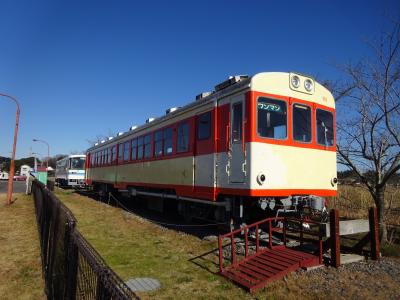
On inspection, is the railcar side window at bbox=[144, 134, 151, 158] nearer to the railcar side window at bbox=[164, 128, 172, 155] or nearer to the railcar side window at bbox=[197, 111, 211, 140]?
the railcar side window at bbox=[164, 128, 172, 155]

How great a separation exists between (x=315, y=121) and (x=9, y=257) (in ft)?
24.7

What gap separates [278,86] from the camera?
8.41m

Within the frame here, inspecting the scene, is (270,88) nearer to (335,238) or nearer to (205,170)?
(205,170)

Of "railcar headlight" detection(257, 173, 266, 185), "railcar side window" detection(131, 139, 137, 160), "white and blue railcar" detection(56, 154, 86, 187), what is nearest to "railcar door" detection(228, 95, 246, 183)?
"railcar headlight" detection(257, 173, 266, 185)

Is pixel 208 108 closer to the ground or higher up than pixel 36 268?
higher up

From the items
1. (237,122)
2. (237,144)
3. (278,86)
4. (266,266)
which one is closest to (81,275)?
(266,266)

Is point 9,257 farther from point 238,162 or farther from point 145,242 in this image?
point 238,162

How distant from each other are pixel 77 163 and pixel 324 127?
2829 cm

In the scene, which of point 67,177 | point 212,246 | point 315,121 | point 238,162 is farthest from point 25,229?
point 67,177

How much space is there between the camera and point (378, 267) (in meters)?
6.64

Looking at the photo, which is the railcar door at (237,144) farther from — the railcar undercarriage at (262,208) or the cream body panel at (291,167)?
the railcar undercarriage at (262,208)

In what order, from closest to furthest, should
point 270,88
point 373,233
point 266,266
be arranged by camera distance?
point 266,266, point 373,233, point 270,88

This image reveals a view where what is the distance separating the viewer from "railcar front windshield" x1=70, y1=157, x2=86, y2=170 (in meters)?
33.5

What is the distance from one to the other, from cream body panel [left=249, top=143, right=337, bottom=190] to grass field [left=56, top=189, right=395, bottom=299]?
2.02 meters
